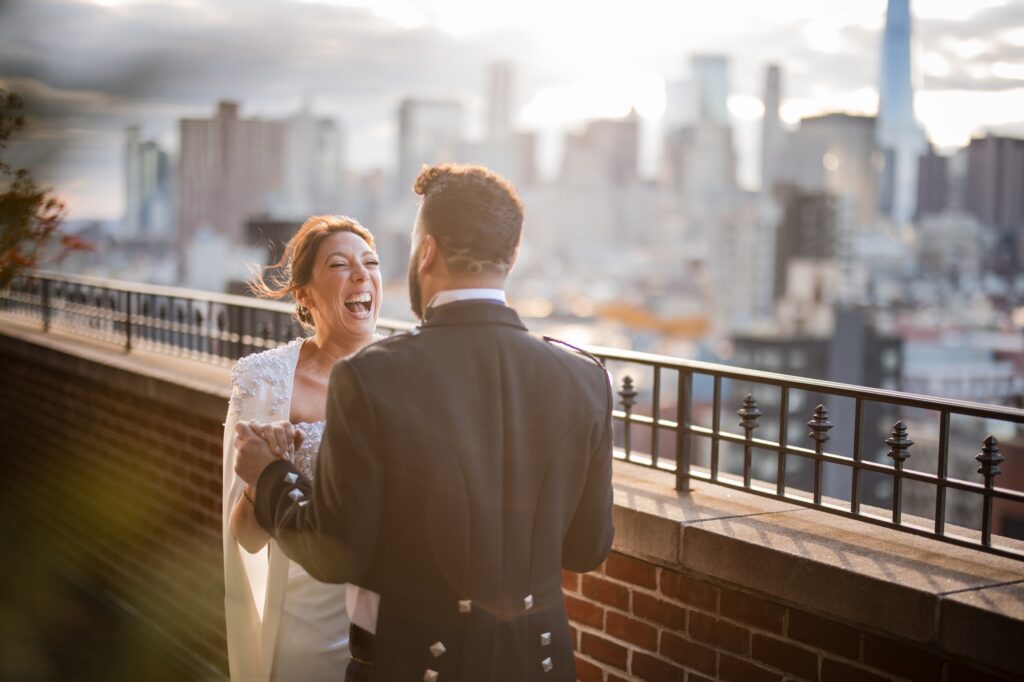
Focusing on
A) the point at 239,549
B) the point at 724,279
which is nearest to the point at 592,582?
the point at 239,549

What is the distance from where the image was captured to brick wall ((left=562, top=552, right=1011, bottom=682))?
3295mm

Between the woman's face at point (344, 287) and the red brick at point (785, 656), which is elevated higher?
the woman's face at point (344, 287)

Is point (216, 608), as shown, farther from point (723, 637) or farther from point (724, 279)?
point (724, 279)

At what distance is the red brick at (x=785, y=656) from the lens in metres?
3.48

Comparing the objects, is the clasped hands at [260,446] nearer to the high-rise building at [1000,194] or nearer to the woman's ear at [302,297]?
the woman's ear at [302,297]

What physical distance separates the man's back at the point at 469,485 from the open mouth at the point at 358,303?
1287mm

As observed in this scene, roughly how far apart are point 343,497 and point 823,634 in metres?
1.78

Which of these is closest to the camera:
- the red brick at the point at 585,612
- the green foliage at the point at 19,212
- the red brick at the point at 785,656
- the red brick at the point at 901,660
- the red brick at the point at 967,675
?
the red brick at the point at 967,675

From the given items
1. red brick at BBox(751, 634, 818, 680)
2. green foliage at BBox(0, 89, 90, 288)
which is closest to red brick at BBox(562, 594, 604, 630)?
red brick at BBox(751, 634, 818, 680)

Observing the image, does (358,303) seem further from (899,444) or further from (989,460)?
(989,460)

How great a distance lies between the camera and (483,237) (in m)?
2.49

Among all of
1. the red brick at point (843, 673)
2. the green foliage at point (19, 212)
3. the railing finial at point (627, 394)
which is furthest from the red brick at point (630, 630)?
the green foliage at point (19, 212)

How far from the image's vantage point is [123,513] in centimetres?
771

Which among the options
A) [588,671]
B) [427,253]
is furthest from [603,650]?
[427,253]
